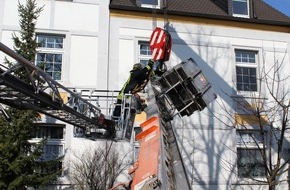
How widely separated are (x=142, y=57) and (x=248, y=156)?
5.70m

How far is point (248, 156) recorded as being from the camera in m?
16.9

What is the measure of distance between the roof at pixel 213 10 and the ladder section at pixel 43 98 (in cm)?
831

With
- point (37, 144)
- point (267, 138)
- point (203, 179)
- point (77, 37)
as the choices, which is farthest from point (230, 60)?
point (37, 144)

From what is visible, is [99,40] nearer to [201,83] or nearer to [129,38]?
[129,38]

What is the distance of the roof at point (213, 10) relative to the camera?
16906mm

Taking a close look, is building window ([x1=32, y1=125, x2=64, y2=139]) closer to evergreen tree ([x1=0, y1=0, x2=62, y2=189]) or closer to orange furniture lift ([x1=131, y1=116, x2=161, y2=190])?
evergreen tree ([x1=0, y1=0, x2=62, y2=189])

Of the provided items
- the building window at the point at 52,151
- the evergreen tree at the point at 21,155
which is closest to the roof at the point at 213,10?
the evergreen tree at the point at 21,155

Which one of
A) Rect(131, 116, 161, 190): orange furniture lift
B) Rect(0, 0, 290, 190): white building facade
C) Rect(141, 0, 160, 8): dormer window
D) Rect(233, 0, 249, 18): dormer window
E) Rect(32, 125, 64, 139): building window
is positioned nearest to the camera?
Rect(131, 116, 161, 190): orange furniture lift

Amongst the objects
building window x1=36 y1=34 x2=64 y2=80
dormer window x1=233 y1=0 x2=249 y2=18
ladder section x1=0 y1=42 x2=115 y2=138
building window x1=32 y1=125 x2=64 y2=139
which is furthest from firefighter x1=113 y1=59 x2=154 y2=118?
dormer window x1=233 y1=0 x2=249 y2=18

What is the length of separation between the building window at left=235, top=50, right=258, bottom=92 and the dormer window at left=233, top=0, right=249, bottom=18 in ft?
5.77

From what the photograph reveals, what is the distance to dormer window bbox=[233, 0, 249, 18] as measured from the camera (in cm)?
1859

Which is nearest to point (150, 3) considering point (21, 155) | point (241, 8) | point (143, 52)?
point (143, 52)

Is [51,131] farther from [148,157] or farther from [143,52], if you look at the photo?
[148,157]

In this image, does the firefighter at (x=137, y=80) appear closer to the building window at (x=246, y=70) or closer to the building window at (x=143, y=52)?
the building window at (x=143, y=52)
